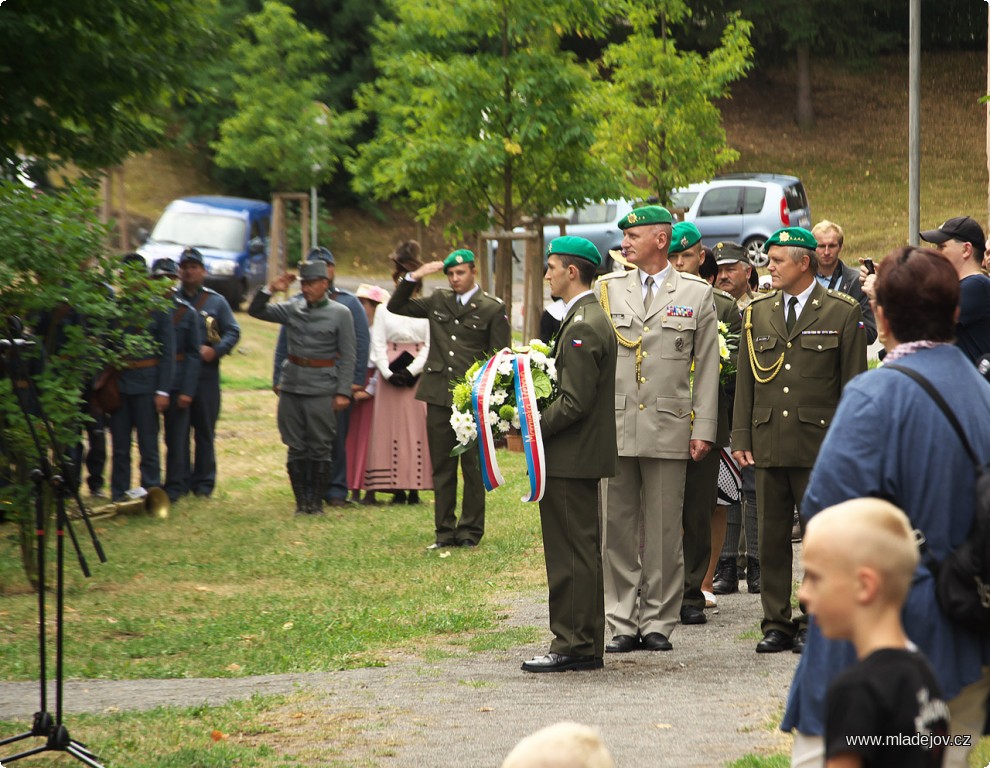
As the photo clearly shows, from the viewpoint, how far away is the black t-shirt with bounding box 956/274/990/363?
23.1 feet

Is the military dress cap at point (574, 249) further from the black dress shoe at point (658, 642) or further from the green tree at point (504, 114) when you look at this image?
the green tree at point (504, 114)

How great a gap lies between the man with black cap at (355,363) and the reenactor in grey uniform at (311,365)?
0.31 m

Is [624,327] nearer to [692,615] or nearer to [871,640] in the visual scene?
[692,615]

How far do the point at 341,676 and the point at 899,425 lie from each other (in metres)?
4.44

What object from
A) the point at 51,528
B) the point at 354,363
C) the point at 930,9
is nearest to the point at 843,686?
the point at 51,528

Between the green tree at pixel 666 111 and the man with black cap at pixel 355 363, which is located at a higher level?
the green tree at pixel 666 111

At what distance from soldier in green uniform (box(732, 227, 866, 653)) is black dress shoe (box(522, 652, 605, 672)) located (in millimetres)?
988

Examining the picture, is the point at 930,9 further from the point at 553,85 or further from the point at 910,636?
the point at 910,636

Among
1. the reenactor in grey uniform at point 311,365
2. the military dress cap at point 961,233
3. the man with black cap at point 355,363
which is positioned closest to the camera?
the military dress cap at point 961,233

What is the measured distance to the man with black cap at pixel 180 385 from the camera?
1432cm

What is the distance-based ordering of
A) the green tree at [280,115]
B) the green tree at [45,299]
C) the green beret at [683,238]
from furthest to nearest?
1. the green tree at [280,115]
2. the green tree at [45,299]
3. the green beret at [683,238]

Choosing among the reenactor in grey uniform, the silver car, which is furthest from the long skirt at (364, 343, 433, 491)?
the silver car

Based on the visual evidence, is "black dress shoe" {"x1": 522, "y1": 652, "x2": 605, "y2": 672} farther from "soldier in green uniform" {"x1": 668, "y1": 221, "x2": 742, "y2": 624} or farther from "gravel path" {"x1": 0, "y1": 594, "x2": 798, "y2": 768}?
"soldier in green uniform" {"x1": 668, "y1": 221, "x2": 742, "y2": 624}

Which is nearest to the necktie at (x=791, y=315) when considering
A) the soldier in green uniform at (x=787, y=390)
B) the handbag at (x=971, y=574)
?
the soldier in green uniform at (x=787, y=390)
